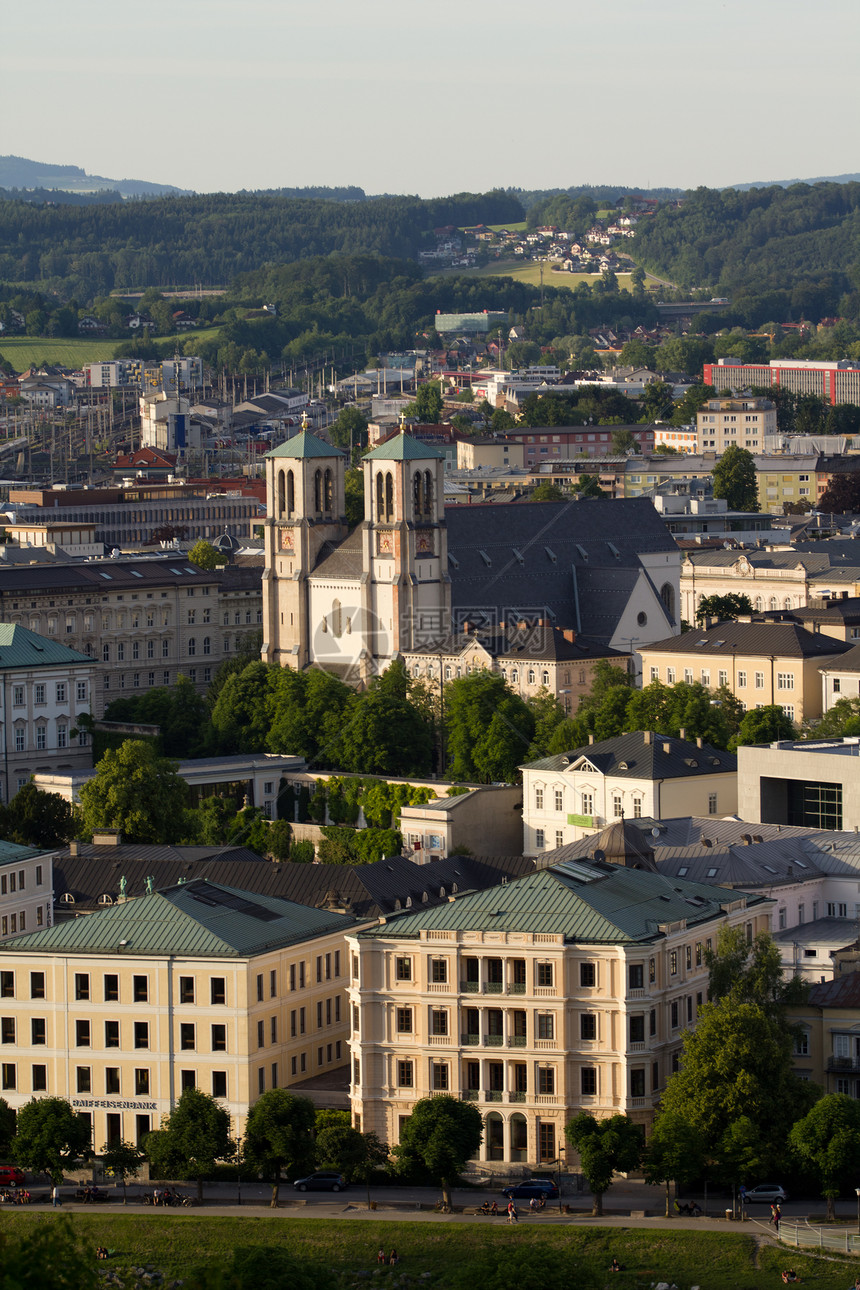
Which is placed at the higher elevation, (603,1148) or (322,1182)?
(603,1148)

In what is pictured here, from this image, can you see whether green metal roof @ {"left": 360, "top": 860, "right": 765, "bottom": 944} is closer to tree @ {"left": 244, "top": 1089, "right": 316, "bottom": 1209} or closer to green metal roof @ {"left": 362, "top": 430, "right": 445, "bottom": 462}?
tree @ {"left": 244, "top": 1089, "right": 316, "bottom": 1209}

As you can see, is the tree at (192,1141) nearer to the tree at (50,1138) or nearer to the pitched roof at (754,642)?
the tree at (50,1138)

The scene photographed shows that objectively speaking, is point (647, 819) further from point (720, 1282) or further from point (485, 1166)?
point (720, 1282)

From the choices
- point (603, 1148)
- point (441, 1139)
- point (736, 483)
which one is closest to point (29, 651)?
point (441, 1139)

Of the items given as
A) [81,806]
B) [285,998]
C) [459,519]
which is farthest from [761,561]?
[285,998]

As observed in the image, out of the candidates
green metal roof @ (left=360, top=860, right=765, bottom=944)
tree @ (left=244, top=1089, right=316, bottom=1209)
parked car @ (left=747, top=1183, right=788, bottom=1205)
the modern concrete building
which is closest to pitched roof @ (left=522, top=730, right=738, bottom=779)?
the modern concrete building

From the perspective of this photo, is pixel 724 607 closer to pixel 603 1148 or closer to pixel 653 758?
pixel 653 758
